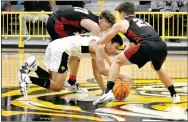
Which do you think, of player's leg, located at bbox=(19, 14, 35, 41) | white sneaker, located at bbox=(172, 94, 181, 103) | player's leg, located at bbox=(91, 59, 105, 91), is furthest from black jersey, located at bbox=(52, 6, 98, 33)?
player's leg, located at bbox=(19, 14, 35, 41)

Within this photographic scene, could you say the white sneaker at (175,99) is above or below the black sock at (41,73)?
below

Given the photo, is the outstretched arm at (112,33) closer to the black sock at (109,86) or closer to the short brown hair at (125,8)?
the short brown hair at (125,8)

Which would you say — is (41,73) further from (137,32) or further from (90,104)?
(137,32)

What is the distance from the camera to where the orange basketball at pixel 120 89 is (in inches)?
340

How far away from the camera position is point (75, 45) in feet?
30.0

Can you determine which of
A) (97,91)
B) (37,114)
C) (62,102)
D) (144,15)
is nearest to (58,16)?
(97,91)

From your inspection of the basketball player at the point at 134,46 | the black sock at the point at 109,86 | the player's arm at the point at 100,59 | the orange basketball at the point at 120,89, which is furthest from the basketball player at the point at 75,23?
the black sock at the point at 109,86

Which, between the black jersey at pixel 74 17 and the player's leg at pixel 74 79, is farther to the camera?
the player's leg at pixel 74 79

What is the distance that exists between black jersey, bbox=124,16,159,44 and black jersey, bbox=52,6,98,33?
112cm

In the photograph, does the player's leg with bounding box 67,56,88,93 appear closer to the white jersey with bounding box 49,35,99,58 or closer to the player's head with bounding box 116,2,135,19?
the white jersey with bounding box 49,35,99,58

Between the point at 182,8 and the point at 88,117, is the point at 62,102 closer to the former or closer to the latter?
the point at 88,117

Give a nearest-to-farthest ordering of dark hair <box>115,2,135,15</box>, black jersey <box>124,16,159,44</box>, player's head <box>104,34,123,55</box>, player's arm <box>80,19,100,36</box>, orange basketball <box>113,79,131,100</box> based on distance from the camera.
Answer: black jersey <box>124,16,159,44</box>
dark hair <box>115,2,135,15</box>
orange basketball <box>113,79,131,100</box>
player's head <box>104,34,123,55</box>
player's arm <box>80,19,100,36</box>

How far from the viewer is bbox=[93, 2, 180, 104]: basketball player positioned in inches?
323

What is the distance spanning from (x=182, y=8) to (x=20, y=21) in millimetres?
5041
